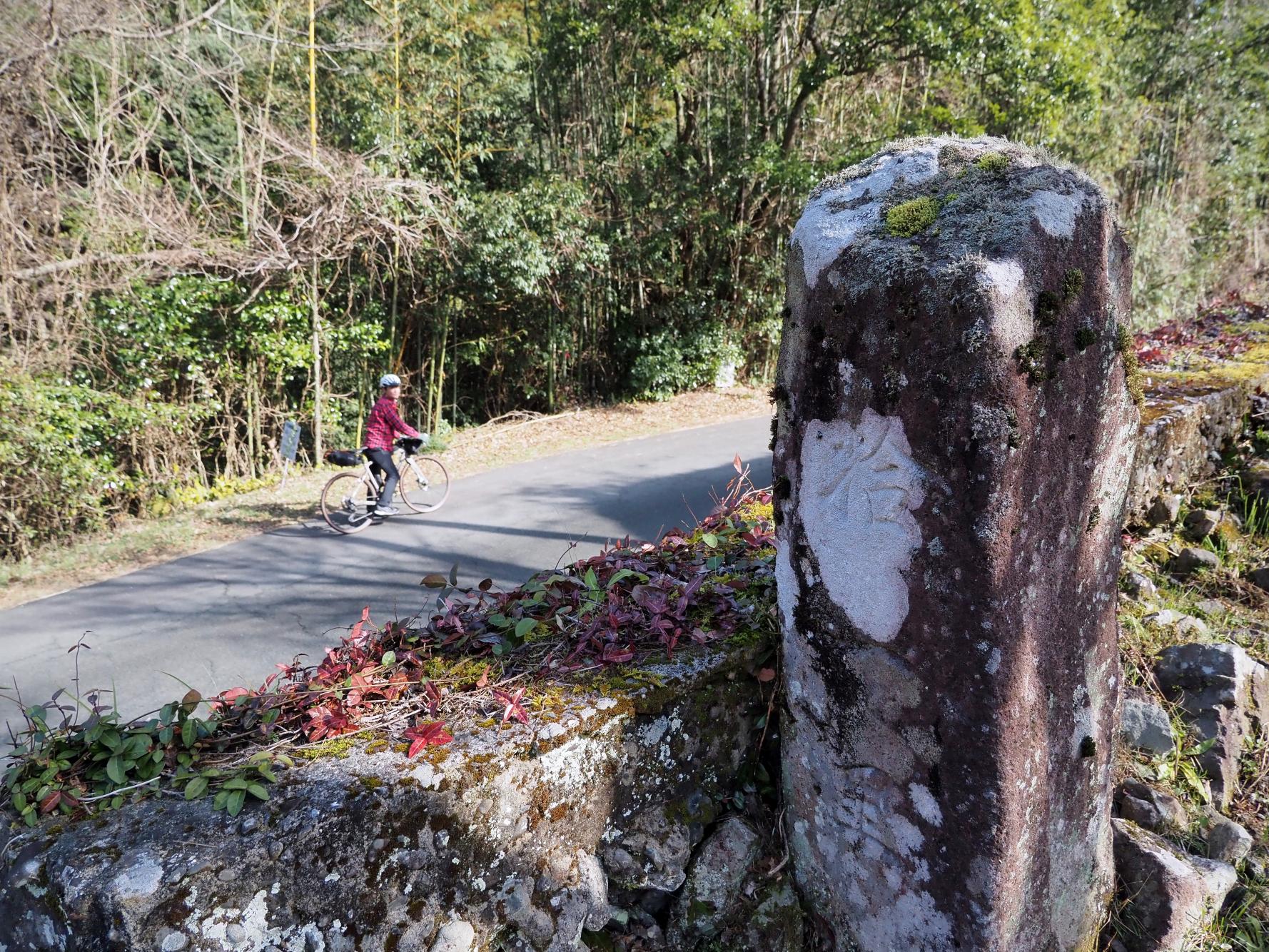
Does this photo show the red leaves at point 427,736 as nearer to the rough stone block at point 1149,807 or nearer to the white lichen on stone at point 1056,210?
the white lichen on stone at point 1056,210

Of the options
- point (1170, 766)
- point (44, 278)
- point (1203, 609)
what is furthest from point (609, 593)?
point (44, 278)

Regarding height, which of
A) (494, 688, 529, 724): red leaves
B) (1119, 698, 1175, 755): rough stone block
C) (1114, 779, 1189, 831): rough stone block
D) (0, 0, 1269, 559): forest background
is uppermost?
(0, 0, 1269, 559): forest background

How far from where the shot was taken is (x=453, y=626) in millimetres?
2750

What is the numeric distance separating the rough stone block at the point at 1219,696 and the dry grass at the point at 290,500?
799 centimetres

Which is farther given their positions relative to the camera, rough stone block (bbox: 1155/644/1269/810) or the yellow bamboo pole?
the yellow bamboo pole

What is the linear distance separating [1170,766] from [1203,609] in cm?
134

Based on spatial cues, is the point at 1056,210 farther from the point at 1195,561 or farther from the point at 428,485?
the point at 428,485

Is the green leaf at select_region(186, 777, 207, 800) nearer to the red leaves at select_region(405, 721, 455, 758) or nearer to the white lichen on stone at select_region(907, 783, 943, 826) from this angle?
the red leaves at select_region(405, 721, 455, 758)

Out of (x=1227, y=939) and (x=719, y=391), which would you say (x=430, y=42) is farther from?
(x=1227, y=939)

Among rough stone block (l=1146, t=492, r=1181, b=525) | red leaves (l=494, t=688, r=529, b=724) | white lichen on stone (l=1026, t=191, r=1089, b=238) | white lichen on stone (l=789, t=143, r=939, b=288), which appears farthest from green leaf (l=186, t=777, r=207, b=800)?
rough stone block (l=1146, t=492, r=1181, b=525)

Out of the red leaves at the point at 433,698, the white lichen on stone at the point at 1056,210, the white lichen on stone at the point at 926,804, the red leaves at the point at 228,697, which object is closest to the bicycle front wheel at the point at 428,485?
the red leaves at the point at 228,697

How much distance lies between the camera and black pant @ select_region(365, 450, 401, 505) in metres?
7.96

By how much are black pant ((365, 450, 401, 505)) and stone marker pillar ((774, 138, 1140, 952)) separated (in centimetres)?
648

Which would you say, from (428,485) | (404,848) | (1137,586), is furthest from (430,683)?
(428,485)
